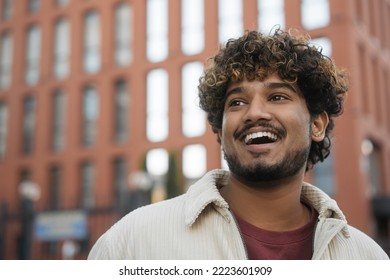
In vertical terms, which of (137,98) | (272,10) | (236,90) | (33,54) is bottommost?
(236,90)

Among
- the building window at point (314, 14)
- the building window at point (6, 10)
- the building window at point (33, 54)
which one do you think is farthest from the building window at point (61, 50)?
the building window at point (314, 14)

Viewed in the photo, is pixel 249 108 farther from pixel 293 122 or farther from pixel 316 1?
pixel 316 1

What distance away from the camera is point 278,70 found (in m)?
1.32

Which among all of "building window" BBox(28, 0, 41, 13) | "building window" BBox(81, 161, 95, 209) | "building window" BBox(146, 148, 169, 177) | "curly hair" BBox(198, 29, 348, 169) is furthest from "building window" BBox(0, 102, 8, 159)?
"curly hair" BBox(198, 29, 348, 169)

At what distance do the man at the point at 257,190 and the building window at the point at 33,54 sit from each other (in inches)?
123

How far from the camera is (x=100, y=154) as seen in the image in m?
7.40

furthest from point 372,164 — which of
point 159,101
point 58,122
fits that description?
point 58,122

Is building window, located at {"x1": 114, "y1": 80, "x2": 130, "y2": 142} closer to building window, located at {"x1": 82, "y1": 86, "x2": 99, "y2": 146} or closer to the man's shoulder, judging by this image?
building window, located at {"x1": 82, "y1": 86, "x2": 99, "y2": 146}

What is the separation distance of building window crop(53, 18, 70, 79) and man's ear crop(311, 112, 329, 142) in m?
3.56

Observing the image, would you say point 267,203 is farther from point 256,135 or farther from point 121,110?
point 121,110

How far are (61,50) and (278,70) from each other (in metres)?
4.20
